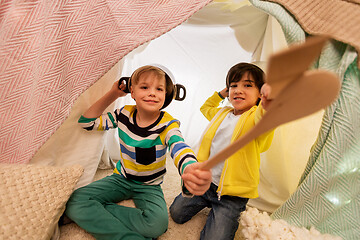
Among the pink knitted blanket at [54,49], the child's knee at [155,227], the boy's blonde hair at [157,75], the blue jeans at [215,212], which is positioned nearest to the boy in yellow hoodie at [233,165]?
the blue jeans at [215,212]

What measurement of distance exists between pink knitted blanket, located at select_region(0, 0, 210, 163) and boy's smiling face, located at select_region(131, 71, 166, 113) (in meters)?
0.15

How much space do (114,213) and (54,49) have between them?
1.89 ft

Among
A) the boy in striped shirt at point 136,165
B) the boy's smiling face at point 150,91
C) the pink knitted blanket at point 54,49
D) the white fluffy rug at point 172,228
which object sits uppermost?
the pink knitted blanket at point 54,49

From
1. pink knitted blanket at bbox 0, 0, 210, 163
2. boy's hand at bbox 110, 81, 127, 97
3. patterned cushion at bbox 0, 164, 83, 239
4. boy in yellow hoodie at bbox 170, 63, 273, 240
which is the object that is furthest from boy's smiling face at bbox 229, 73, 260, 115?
patterned cushion at bbox 0, 164, 83, 239

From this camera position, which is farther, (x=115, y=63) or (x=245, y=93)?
(x=245, y=93)

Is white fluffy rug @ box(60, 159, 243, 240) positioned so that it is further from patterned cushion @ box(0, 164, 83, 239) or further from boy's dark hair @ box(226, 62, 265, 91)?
Answer: boy's dark hair @ box(226, 62, 265, 91)

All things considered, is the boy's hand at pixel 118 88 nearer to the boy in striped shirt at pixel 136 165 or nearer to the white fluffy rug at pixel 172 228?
the boy in striped shirt at pixel 136 165

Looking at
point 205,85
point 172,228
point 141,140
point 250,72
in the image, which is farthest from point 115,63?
point 205,85

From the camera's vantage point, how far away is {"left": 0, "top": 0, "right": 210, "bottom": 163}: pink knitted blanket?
630mm

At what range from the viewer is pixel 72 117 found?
0.89 metres

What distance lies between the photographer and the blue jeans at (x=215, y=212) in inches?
32.4

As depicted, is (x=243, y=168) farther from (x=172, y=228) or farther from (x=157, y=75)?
(x=157, y=75)

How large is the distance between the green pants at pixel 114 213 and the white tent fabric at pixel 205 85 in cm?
15

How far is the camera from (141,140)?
86cm
